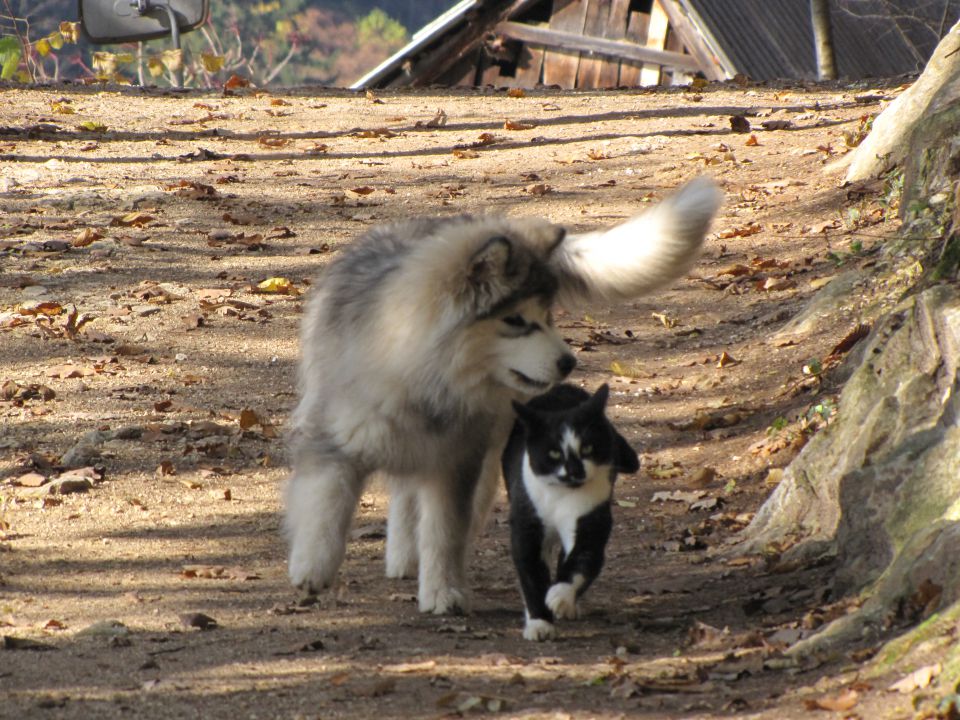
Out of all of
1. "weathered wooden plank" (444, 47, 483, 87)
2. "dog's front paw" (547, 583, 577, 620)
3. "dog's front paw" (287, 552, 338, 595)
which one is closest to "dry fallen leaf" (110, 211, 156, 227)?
"dog's front paw" (287, 552, 338, 595)

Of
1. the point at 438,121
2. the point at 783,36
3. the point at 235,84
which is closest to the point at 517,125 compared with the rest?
the point at 438,121

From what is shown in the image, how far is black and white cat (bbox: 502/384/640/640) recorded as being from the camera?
4.98m

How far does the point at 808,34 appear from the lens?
23.6m

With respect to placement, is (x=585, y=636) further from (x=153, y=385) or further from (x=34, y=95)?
(x=34, y=95)

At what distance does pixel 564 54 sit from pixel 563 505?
17974mm

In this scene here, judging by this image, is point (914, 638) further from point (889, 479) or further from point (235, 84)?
point (235, 84)

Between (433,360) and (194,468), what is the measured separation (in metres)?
2.40

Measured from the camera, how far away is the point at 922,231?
7.05m

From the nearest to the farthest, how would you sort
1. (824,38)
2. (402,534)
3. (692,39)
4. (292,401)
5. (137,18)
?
(402,534) < (292,401) < (137,18) < (824,38) < (692,39)

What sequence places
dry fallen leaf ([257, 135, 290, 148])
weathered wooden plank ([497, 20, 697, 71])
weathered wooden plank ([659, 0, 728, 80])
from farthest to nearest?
weathered wooden plank ([497, 20, 697, 71]), weathered wooden plank ([659, 0, 728, 80]), dry fallen leaf ([257, 135, 290, 148])

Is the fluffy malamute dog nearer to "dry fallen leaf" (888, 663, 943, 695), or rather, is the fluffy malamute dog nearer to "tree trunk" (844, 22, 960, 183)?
"dry fallen leaf" (888, 663, 943, 695)

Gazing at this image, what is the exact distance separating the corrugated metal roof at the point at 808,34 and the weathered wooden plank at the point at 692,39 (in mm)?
177

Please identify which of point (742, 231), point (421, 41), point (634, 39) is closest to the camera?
point (742, 231)

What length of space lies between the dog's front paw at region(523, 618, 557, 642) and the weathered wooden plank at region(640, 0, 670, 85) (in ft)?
57.8
